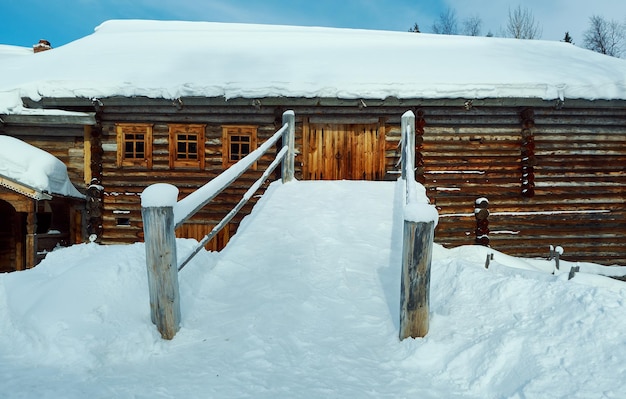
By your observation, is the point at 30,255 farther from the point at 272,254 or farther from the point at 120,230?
the point at 272,254

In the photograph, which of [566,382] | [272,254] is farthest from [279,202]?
[566,382]

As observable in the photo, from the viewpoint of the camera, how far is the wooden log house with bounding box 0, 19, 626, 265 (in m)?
9.09

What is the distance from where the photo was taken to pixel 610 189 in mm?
9320

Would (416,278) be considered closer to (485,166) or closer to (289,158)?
(289,158)

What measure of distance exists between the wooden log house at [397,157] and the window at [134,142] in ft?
0.08

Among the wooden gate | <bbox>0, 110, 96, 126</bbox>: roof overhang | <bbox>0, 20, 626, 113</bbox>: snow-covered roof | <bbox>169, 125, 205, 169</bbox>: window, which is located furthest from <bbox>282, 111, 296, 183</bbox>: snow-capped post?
<bbox>0, 110, 96, 126</bbox>: roof overhang

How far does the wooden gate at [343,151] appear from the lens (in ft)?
30.0

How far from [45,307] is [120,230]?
6939 mm

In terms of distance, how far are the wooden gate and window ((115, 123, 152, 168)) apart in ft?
11.8

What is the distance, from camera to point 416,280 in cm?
276

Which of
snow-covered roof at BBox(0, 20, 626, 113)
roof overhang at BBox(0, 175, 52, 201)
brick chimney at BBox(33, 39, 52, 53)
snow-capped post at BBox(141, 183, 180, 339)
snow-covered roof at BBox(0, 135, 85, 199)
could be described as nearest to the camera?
snow-capped post at BBox(141, 183, 180, 339)

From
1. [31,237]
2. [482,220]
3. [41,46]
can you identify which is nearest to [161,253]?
[31,237]

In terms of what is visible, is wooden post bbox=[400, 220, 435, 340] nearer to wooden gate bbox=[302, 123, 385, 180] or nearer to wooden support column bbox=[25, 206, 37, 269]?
wooden gate bbox=[302, 123, 385, 180]

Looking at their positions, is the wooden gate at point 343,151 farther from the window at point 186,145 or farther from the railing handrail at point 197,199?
the railing handrail at point 197,199
